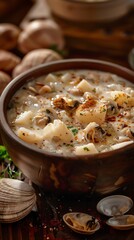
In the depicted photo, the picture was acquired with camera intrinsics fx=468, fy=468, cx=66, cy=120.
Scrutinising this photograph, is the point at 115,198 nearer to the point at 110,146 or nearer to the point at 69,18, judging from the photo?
the point at 110,146

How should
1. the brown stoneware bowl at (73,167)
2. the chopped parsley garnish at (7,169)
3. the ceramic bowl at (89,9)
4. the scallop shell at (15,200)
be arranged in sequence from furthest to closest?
the ceramic bowl at (89,9)
the chopped parsley garnish at (7,169)
the scallop shell at (15,200)
the brown stoneware bowl at (73,167)

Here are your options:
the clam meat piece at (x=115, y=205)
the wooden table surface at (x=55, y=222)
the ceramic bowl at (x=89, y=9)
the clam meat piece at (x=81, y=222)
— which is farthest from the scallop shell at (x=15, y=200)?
the ceramic bowl at (x=89, y=9)

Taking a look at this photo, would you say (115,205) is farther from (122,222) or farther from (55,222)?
(55,222)

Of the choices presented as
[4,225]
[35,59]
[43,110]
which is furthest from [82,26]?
[4,225]

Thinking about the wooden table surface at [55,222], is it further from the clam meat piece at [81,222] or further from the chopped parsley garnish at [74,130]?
the chopped parsley garnish at [74,130]

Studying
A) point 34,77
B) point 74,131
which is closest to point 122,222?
point 74,131

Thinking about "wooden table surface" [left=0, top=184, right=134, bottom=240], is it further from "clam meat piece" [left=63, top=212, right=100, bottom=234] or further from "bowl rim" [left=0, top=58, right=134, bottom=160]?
"bowl rim" [left=0, top=58, right=134, bottom=160]
